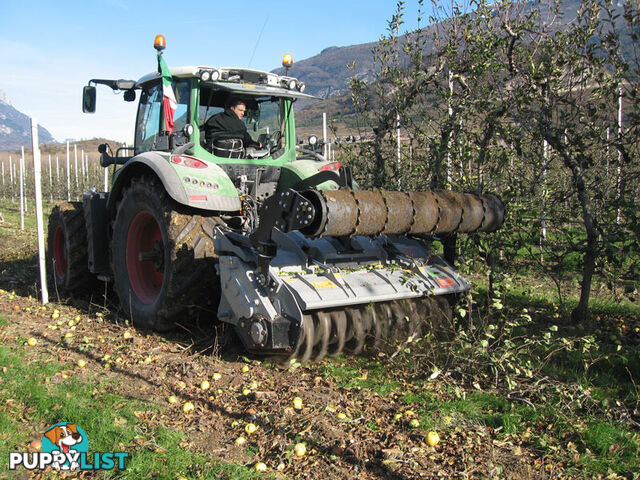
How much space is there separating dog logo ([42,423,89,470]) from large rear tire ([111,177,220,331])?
1739 mm

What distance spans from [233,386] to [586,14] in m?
4.92

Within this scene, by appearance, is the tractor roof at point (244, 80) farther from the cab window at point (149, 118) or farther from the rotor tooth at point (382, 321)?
the rotor tooth at point (382, 321)

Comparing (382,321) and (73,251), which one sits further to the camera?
(73,251)

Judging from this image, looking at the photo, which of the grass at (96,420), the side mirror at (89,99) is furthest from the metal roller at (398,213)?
the side mirror at (89,99)

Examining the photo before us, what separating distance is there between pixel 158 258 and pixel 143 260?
196 mm

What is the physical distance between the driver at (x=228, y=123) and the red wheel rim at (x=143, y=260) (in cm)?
108

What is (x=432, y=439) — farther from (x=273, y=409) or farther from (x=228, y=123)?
(x=228, y=123)

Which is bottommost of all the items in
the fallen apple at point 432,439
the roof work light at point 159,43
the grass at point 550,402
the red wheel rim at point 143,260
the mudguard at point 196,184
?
the grass at point 550,402

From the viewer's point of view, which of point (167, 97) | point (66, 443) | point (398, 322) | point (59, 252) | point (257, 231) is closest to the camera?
point (66, 443)

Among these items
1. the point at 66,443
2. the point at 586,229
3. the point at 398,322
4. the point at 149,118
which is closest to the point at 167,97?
the point at 149,118

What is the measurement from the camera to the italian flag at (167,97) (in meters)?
5.78

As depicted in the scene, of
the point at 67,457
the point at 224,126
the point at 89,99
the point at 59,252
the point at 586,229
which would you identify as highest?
the point at 89,99

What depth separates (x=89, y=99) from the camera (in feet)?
22.1

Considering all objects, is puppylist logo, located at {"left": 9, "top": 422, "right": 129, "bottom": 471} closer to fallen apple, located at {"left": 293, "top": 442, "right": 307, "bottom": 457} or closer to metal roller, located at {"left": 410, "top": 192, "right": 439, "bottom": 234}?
fallen apple, located at {"left": 293, "top": 442, "right": 307, "bottom": 457}
